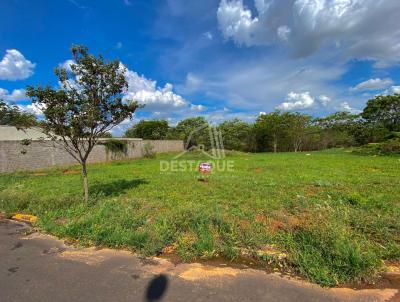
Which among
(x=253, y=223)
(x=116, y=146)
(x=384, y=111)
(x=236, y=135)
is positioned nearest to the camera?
(x=253, y=223)

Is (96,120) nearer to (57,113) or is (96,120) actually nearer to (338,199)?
(57,113)

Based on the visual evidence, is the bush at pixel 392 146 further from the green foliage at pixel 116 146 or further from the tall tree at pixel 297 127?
the green foliage at pixel 116 146

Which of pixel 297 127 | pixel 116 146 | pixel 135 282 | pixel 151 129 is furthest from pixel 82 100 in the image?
pixel 151 129

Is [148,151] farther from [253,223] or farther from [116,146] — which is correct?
[253,223]

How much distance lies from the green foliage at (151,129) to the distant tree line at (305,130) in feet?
14.6

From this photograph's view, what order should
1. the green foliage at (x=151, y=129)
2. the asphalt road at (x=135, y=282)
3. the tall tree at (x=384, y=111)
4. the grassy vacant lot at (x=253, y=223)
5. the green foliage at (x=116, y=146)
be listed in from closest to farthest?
the asphalt road at (x=135, y=282), the grassy vacant lot at (x=253, y=223), the green foliage at (x=116, y=146), the tall tree at (x=384, y=111), the green foliage at (x=151, y=129)

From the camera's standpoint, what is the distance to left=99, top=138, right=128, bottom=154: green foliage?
20.4m

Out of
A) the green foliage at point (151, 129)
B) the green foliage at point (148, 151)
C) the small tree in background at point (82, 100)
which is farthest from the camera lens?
the green foliage at point (151, 129)

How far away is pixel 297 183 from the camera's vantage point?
25.2 feet

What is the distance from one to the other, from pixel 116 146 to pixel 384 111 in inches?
1368

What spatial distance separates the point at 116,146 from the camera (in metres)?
21.2

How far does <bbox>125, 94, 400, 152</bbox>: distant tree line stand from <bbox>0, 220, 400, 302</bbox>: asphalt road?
2749 centimetres

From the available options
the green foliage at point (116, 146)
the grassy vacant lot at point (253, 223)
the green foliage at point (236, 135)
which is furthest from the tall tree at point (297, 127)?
the grassy vacant lot at point (253, 223)

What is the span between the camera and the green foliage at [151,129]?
4219 centimetres
